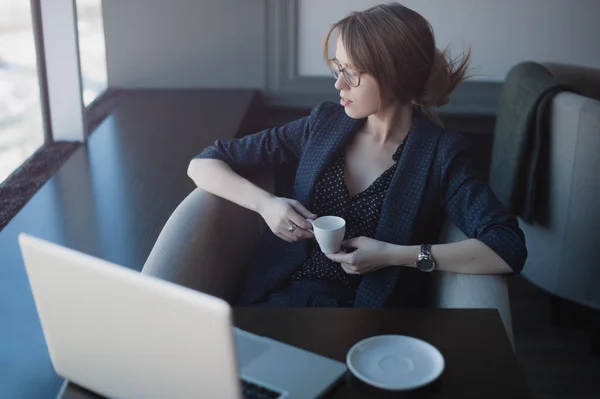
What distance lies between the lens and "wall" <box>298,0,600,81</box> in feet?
9.85

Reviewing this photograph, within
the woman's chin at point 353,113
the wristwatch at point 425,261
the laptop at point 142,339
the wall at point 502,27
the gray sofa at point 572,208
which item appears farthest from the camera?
the wall at point 502,27

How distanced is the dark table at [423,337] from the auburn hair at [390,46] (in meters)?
0.55

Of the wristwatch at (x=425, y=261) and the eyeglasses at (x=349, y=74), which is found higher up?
the eyeglasses at (x=349, y=74)

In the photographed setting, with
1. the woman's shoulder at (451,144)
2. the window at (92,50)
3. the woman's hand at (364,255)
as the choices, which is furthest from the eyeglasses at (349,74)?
the window at (92,50)

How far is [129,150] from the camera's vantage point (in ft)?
8.32

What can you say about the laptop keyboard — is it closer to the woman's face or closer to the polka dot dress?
the polka dot dress

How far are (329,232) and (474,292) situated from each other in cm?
32

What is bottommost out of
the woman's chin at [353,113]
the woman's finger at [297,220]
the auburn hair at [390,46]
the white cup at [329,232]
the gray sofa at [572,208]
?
the gray sofa at [572,208]

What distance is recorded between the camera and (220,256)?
5.86 feet

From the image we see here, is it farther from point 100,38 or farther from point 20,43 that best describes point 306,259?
point 100,38

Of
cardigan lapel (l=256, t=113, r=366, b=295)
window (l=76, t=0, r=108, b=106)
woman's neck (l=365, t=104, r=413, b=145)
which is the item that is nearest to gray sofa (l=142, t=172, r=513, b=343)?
cardigan lapel (l=256, t=113, r=366, b=295)

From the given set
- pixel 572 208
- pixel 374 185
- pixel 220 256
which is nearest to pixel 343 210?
pixel 374 185

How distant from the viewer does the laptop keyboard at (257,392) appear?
1.16 m

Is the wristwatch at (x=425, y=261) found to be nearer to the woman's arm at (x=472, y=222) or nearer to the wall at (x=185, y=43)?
the woman's arm at (x=472, y=222)
